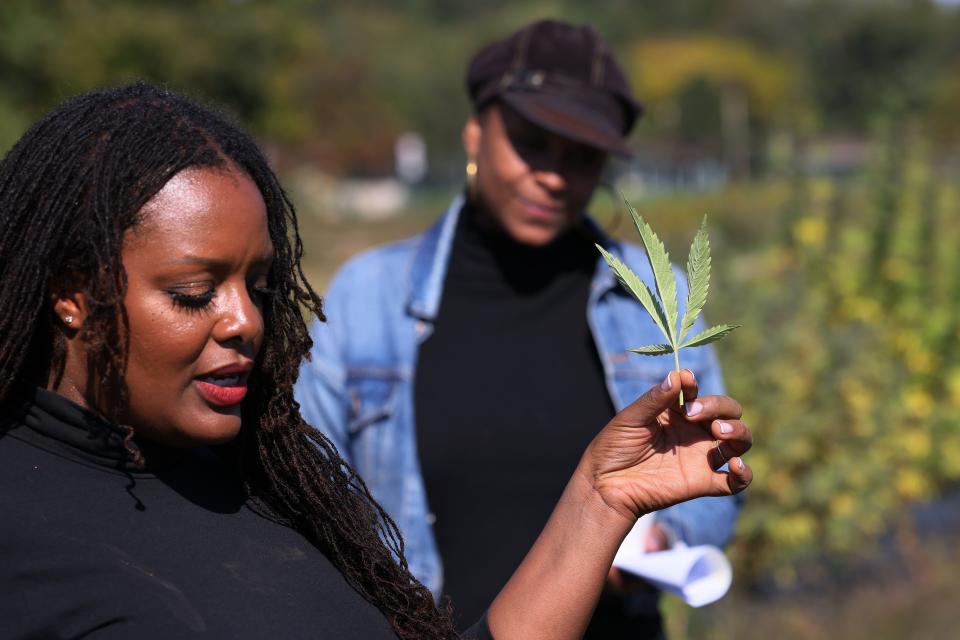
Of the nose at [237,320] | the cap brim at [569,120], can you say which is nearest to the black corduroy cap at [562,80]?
the cap brim at [569,120]

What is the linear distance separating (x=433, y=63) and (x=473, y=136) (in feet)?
181

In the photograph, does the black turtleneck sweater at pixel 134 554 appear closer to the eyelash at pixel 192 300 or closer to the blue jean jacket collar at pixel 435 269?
the eyelash at pixel 192 300

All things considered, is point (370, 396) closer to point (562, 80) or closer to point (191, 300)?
point (562, 80)

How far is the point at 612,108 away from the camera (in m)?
2.85

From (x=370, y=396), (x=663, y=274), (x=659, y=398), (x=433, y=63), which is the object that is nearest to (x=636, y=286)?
(x=663, y=274)

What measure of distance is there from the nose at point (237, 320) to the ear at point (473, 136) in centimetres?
142

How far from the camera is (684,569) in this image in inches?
90.9

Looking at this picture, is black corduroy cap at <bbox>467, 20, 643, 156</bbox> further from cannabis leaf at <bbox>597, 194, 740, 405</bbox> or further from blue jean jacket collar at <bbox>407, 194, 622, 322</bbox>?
cannabis leaf at <bbox>597, 194, 740, 405</bbox>

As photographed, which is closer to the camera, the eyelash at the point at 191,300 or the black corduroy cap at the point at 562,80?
the eyelash at the point at 191,300

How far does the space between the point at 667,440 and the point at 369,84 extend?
48497 mm

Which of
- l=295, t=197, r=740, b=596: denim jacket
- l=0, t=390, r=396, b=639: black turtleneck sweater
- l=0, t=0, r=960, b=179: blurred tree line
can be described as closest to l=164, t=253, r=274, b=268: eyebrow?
l=0, t=390, r=396, b=639: black turtleneck sweater

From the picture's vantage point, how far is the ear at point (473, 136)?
9.82 feet

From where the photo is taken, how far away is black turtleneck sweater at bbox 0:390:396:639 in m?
1.43

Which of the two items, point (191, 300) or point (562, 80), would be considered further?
point (562, 80)
